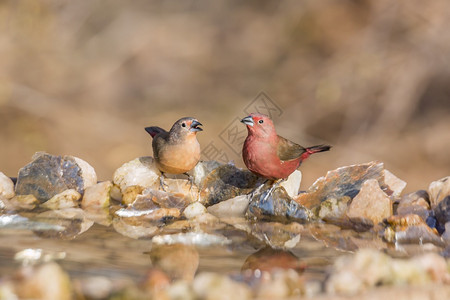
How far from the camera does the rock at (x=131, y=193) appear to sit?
3.08 metres

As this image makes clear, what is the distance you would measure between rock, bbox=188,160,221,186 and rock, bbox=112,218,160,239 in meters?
0.59

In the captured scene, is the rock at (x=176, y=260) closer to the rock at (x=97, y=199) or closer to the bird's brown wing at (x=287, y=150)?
the rock at (x=97, y=199)

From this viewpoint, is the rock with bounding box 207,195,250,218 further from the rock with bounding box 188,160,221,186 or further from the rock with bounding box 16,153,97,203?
the rock with bounding box 16,153,97,203

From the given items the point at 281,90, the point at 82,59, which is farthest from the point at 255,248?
the point at 82,59

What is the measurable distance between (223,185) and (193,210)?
36cm

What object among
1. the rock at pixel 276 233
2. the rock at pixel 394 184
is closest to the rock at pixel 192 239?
the rock at pixel 276 233

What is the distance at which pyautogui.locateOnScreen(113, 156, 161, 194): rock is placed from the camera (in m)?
3.22

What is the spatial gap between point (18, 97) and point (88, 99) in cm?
79

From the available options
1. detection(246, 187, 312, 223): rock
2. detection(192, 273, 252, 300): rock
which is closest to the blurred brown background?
detection(246, 187, 312, 223): rock

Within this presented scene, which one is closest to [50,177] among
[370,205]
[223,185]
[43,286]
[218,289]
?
[223,185]

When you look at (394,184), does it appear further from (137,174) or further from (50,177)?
(50,177)

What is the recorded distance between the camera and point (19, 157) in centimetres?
686

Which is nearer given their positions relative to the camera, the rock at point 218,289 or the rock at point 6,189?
the rock at point 218,289

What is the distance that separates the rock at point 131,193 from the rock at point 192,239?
645mm
